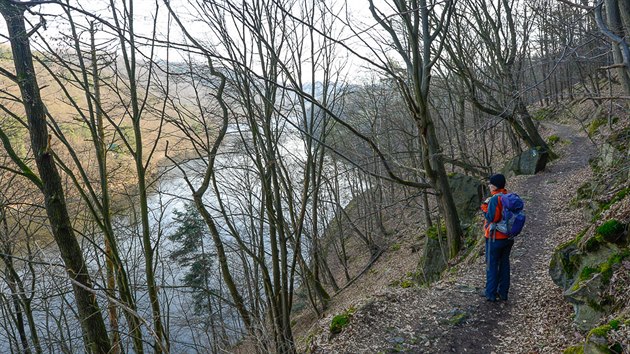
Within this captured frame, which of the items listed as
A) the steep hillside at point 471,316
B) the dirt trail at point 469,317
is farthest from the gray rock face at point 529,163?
the dirt trail at point 469,317

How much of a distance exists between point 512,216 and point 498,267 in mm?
785

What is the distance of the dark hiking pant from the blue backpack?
0.18 metres

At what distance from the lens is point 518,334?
460 cm

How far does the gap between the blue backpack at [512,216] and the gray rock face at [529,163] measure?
10019 mm

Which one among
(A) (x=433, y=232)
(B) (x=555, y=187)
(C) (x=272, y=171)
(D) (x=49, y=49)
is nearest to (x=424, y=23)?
(C) (x=272, y=171)

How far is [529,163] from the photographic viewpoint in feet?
44.9

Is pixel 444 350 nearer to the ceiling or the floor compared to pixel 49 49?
nearer to the floor

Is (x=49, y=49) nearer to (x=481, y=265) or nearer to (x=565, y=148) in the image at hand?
(x=481, y=265)

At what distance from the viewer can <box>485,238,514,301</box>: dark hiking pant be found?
4.98m

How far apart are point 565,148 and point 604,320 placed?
14.5 metres

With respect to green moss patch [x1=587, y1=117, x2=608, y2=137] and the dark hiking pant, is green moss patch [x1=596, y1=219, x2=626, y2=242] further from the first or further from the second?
green moss patch [x1=587, y1=117, x2=608, y2=137]

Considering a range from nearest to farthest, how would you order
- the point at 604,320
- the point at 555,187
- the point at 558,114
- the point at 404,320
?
1. the point at 604,320
2. the point at 404,320
3. the point at 555,187
4. the point at 558,114

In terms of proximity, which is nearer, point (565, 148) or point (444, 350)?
point (444, 350)

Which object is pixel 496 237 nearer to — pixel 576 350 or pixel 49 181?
pixel 576 350
